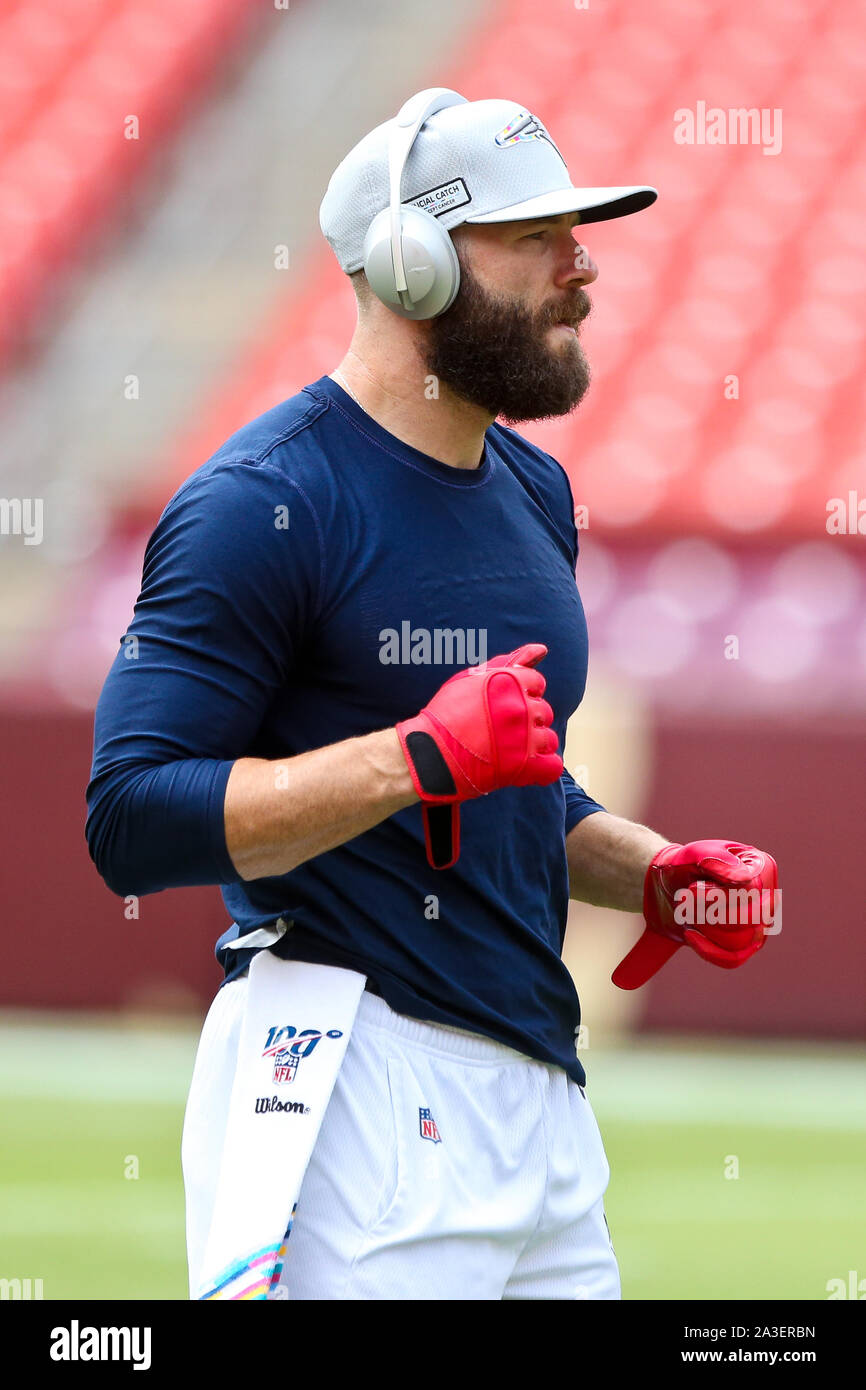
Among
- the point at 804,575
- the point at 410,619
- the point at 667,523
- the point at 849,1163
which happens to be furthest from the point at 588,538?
the point at 410,619

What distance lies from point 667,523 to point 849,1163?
2.89 meters

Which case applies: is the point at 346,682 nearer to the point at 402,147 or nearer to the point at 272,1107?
the point at 272,1107

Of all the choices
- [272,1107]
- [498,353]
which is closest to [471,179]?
[498,353]

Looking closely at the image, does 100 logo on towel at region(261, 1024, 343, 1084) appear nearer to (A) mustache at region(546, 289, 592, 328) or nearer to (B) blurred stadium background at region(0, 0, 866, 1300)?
(A) mustache at region(546, 289, 592, 328)

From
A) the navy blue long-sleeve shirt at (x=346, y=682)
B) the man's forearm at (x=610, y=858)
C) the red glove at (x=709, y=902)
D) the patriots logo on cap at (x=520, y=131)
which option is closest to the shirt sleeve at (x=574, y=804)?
the man's forearm at (x=610, y=858)

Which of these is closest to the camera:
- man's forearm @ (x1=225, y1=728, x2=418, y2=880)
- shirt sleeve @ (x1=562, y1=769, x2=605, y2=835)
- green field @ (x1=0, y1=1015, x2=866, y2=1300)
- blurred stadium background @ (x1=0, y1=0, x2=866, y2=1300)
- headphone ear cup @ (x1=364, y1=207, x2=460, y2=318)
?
man's forearm @ (x1=225, y1=728, x2=418, y2=880)

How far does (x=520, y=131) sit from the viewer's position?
2021 mm

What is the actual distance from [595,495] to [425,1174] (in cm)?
569

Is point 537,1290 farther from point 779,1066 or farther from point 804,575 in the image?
point 804,575

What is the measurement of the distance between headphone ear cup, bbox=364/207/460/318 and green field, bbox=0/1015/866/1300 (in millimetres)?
2334

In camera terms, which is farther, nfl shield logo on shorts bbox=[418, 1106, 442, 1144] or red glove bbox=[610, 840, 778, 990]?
red glove bbox=[610, 840, 778, 990]

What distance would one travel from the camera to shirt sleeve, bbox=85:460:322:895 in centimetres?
170

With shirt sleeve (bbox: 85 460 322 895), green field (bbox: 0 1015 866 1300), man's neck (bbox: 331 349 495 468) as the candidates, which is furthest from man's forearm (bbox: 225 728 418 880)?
green field (bbox: 0 1015 866 1300)

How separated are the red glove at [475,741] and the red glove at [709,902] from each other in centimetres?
42
